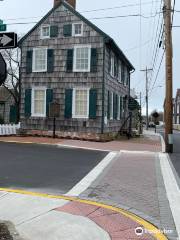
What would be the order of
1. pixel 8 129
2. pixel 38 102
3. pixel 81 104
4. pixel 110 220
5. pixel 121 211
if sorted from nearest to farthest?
1. pixel 110 220
2. pixel 121 211
3. pixel 81 104
4. pixel 8 129
5. pixel 38 102

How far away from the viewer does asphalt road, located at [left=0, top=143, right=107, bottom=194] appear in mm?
9677

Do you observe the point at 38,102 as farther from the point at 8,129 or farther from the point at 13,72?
the point at 13,72

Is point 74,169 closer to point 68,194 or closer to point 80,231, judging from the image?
point 68,194

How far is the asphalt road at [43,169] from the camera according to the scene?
31.7 feet

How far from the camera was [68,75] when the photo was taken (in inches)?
984

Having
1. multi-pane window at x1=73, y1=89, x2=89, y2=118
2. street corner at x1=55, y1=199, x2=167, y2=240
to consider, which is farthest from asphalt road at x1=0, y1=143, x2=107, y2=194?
multi-pane window at x1=73, y1=89, x2=89, y2=118

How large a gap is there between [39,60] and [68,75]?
233cm

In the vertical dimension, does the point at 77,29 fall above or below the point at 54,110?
above

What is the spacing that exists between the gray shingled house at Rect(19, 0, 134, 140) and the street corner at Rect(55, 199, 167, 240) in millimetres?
16399

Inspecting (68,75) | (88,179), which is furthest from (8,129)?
(88,179)

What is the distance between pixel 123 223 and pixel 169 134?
45.5 ft

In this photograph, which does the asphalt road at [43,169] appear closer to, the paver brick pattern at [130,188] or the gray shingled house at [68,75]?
the paver brick pattern at [130,188]

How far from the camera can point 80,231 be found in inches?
236

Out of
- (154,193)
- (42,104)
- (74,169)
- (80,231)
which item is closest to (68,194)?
(154,193)
